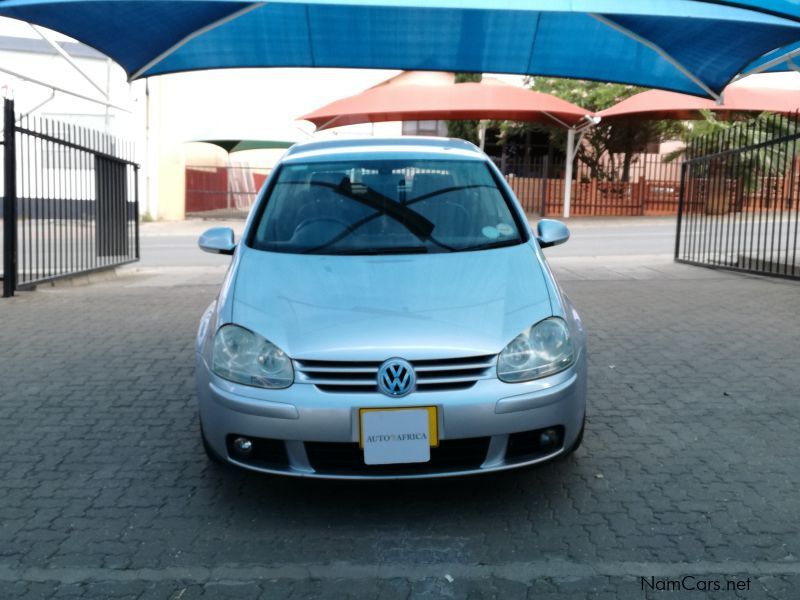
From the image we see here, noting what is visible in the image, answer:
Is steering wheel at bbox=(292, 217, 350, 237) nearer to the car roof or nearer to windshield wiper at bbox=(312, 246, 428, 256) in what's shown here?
windshield wiper at bbox=(312, 246, 428, 256)

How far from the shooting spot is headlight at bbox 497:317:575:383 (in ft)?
11.6

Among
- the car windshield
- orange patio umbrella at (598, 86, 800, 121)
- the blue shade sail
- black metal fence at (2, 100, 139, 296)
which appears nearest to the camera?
the car windshield

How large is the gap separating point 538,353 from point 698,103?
68.0 feet

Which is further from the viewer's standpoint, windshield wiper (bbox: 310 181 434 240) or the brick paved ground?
windshield wiper (bbox: 310 181 434 240)

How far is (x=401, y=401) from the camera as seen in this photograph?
133 inches

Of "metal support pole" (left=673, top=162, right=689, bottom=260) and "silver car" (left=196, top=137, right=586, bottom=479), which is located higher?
"metal support pole" (left=673, top=162, right=689, bottom=260)

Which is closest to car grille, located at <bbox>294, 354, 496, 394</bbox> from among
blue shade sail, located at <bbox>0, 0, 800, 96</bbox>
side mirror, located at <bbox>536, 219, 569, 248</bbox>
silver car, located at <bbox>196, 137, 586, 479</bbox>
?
silver car, located at <bbox>196, 137, 586, 479</bbox>

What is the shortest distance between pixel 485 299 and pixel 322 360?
0.83 meters

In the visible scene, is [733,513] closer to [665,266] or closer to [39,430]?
[39,430]

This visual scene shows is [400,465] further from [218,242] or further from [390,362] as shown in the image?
[218,242]

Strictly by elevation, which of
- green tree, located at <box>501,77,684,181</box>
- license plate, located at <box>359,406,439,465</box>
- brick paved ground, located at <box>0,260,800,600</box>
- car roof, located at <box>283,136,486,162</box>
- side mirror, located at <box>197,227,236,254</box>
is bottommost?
brick paved ground, located at <box>0,260,800,600</box>

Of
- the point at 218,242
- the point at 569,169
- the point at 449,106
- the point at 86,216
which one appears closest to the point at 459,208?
the point at 218,242

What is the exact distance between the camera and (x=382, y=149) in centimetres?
527

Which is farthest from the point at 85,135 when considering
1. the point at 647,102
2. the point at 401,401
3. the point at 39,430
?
the point at 647,102
